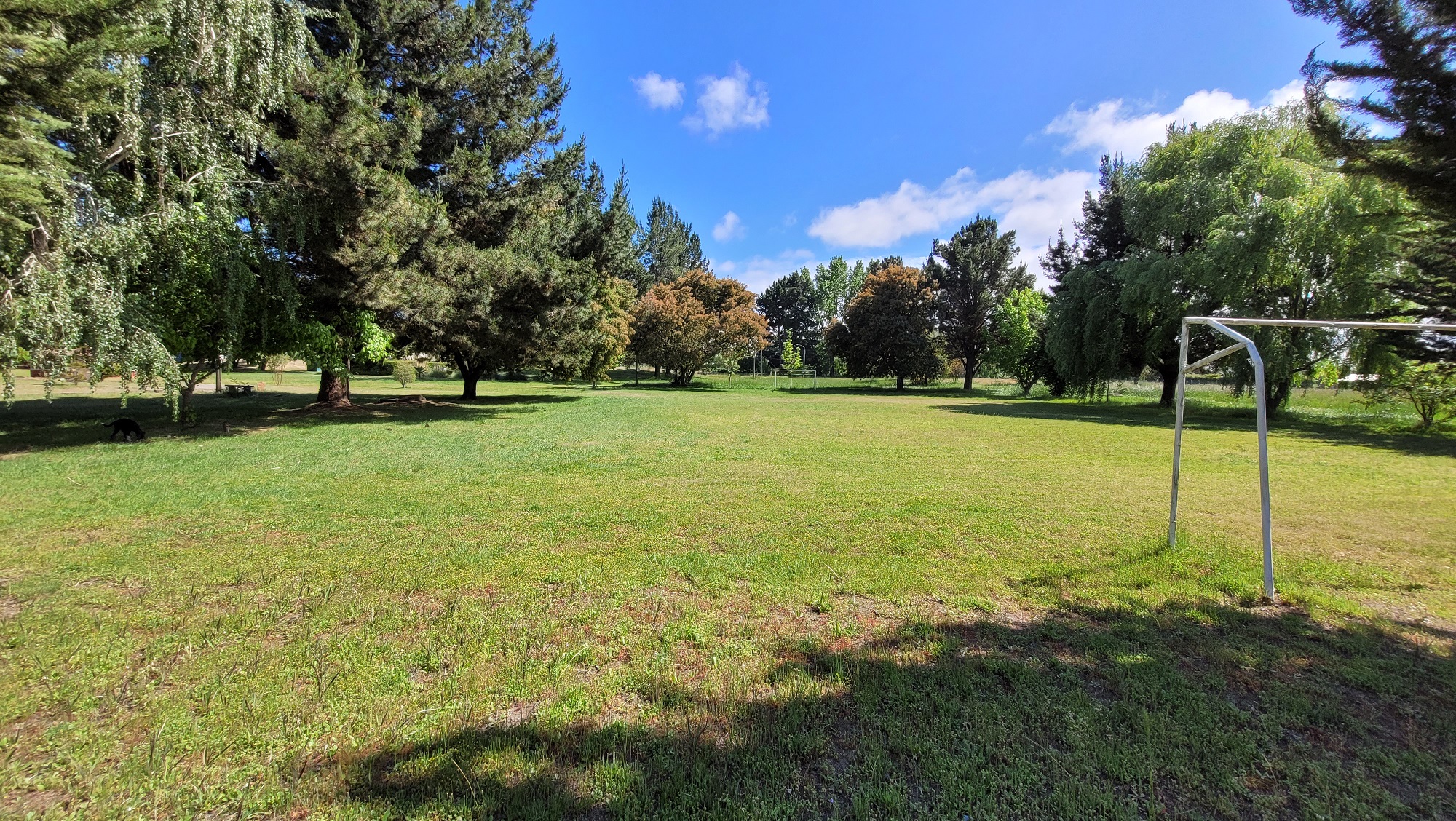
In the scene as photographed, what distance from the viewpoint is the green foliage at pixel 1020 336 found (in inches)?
1609

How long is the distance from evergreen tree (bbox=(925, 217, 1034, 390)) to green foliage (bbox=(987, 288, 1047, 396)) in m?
1.15

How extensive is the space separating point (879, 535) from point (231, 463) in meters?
10.4

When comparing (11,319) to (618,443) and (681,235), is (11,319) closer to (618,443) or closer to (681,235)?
(618,443)

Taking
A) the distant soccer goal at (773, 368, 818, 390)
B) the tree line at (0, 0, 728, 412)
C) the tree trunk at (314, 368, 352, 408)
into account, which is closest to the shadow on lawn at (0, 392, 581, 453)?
the tree trunk at (314, 368, 352, 408)

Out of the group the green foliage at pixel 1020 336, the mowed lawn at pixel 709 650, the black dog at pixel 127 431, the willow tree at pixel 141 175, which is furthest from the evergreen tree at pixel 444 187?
the green foliage at pixel 1020 336

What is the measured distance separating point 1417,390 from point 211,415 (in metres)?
35.6

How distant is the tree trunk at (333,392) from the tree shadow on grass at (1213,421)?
2379cm

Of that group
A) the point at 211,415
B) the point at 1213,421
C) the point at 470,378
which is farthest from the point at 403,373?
the point at 1213,421

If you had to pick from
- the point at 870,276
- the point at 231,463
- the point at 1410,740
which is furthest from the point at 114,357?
the point at 870,276

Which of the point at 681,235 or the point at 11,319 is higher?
the point at 681,235

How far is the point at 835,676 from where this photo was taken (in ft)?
10.2

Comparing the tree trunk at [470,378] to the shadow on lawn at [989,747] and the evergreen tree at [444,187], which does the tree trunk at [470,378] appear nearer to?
the evergreen tree at [444,187]

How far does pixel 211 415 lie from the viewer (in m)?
15.0

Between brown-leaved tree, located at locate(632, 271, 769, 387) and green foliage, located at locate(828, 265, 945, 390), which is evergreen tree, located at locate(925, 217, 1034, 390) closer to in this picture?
green foliage, located at locate(828, 265, 945, 390)
